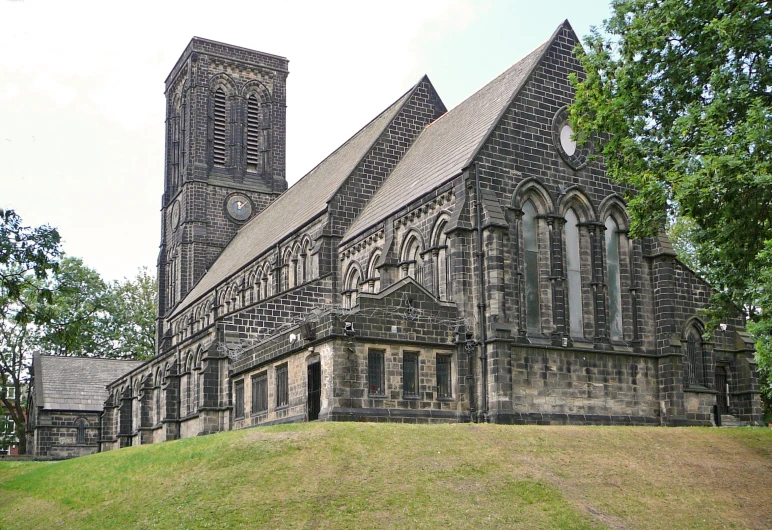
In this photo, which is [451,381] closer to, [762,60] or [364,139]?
[762,60]

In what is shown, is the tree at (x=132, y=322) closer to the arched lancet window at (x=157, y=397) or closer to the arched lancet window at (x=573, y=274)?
the arched lancet window at (x=157, y=397)

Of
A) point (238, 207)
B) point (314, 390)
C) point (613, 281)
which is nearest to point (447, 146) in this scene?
point (613, 281)

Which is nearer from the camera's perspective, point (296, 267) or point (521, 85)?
point (521, 85)

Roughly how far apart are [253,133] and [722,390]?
136 feet

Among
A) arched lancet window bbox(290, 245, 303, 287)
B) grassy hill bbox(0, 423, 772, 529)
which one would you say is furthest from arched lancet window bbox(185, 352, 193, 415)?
grassy hill bbox(0, 423, 772, 529)

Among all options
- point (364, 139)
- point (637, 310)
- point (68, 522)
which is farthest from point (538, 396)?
point (364, 139)

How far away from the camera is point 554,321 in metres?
31.0

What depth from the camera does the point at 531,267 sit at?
103ft

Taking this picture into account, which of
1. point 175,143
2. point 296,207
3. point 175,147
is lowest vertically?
point 296,207

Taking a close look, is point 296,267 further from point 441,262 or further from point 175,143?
point 175,143

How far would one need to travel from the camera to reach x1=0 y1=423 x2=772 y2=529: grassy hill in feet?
62.5

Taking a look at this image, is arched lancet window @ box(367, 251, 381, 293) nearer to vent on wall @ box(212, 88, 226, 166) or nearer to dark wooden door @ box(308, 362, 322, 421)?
dark wooden door @ box(308, 362, 322, 421)

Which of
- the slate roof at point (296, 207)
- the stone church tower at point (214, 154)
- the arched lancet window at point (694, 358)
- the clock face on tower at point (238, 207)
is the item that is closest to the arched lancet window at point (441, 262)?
the slate roof at point (296, 207)

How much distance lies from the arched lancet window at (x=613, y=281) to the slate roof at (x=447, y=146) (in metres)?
5.60
